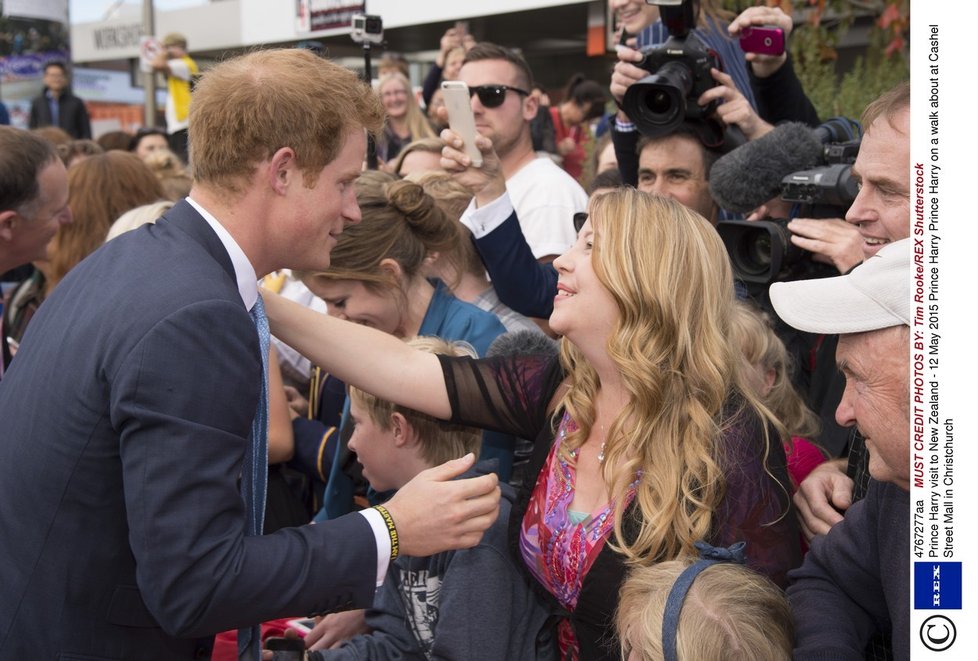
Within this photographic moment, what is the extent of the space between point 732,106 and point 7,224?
95.9 inches

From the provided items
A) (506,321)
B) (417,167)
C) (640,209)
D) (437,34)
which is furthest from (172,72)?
(437,34)

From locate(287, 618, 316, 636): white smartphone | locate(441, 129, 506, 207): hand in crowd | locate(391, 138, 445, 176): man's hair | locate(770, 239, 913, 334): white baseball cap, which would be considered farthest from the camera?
locate(391, 138, 445, 176): man's hair

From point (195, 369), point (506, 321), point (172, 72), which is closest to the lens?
point (195, 369)

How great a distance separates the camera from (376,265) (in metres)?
3.11

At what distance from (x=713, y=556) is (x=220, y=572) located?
0.92 metres

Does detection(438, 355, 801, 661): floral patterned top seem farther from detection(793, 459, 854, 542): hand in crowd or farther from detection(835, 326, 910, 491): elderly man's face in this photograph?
detection(835, 326, 910, 491): elderly man's face

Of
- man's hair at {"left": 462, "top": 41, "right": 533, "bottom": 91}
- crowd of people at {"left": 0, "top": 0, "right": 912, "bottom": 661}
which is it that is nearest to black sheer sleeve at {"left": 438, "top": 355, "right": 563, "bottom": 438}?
crowd of people at {"left": 0, "top": 0, "right": 912, "bottom": 661}

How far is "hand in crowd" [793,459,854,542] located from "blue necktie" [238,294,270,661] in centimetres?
119

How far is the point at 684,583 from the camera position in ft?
6.02

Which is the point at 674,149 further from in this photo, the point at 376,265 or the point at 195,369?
the point at 195,369

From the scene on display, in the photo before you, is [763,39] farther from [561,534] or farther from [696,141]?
[561,534]

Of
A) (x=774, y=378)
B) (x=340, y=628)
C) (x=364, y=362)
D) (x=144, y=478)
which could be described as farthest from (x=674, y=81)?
(x=144, y=478)

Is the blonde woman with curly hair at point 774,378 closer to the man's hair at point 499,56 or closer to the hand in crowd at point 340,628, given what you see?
the hand in crowd at point 340,628

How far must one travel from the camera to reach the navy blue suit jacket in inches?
64.2
